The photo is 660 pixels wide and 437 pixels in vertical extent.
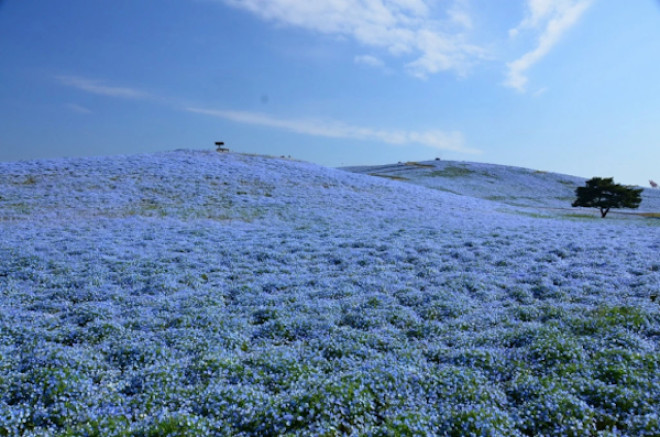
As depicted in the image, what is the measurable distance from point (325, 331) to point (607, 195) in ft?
153

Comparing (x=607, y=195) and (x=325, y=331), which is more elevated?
(x=607, y=195)

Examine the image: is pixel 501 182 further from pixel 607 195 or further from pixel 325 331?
pixel 325 331

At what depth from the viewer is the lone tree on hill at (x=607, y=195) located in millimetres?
44750

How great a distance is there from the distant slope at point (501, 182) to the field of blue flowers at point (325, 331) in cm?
3739

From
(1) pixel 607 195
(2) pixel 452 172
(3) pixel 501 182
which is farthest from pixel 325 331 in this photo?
(2) pixel 452 172

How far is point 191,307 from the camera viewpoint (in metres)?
12.8

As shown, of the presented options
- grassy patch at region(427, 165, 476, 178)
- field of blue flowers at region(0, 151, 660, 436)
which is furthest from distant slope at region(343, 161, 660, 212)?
field of blue flowers at region(0, 151, 660, 436)

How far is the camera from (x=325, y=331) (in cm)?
1117

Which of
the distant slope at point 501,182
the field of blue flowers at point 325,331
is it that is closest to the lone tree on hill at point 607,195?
the distant slope at point 501,182

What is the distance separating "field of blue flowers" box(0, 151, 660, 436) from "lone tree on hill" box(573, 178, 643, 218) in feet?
71.5

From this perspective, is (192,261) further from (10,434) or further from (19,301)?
(10,434)

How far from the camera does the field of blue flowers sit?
7.20 m

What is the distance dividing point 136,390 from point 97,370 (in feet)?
4.62

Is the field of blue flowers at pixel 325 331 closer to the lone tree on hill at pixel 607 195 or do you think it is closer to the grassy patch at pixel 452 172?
the lone tree on hill at pixel 607 195
